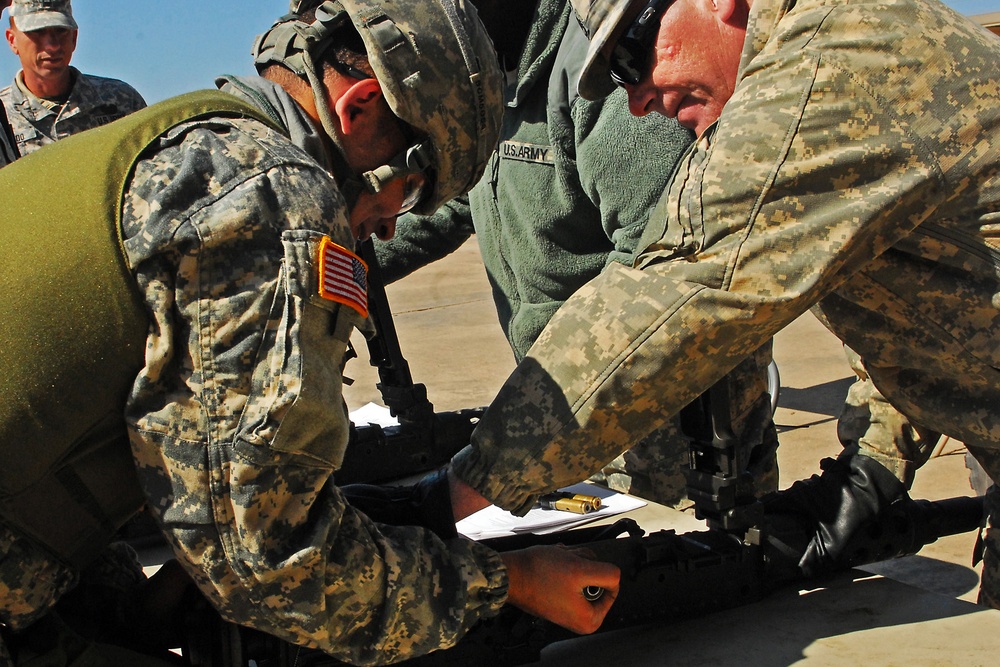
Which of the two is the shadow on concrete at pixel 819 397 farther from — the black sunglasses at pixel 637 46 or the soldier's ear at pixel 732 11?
the soldier's ear at pixel 732 11

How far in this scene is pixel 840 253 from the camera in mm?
1700

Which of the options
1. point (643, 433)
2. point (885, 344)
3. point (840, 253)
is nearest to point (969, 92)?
point (840, 253)

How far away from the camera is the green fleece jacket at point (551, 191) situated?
2.61 m

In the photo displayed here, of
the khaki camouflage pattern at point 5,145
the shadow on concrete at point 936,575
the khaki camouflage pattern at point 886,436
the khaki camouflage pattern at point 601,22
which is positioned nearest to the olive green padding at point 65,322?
the khaki camouflage pattern at point 601,22

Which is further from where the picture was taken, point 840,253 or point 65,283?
point 840,253

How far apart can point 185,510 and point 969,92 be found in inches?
56.8

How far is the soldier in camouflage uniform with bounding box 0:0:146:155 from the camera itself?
5.80 m

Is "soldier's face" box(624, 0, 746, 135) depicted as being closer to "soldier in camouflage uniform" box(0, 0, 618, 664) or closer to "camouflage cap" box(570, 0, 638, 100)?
"camouflage cap" box(570, 0, 638, 100)

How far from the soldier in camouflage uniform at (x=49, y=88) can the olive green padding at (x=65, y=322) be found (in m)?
4.99

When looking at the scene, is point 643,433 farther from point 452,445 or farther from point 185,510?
point 452,445

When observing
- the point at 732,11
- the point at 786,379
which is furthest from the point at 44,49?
the point at 732,11

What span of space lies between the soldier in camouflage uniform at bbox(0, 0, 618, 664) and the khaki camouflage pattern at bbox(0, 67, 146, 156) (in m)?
5.04

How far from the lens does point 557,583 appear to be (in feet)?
5.70

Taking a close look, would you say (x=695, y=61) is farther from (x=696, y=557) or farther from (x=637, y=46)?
(x=696, y=557)
